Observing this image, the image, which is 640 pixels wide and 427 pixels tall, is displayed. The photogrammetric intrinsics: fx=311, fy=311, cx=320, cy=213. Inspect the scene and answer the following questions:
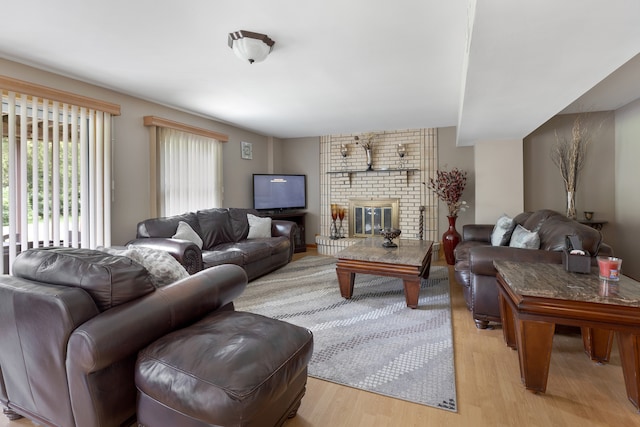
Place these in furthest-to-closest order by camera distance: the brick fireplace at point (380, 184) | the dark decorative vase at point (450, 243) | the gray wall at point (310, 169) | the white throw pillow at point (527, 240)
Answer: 1. the gray wall at point (310, 169)
2. the brick fireplace at point (380, 184)
3. the dark decorative vase at point (450, 243)
4. the white throw pillow at point (527, 240)

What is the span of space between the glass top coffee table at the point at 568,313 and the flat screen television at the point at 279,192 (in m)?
4.45

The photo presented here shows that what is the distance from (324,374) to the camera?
186 centimetres

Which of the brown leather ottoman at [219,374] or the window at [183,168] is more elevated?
the window at [183,168]

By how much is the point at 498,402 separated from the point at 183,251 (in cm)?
264

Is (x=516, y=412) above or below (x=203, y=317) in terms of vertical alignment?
below

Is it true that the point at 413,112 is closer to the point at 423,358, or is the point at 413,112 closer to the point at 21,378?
the point at 423,358

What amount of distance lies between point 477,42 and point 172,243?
9.58 ft

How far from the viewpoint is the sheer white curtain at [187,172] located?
3.93 metres

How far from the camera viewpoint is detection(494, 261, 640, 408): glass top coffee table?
1482 millimetres

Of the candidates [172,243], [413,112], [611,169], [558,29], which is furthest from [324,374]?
[611,169]

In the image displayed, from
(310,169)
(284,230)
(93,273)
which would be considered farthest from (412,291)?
(310,169)

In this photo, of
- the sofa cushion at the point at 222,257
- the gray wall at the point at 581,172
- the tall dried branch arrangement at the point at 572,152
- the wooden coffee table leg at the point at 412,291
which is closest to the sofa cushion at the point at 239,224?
the sofa cushion at the point at 222,257

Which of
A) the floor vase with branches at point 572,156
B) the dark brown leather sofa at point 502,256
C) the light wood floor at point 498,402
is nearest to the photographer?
the light wood floor at point 498,402

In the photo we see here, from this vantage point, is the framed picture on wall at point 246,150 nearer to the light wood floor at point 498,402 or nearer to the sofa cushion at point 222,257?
the sofa cushion at point 222,257
